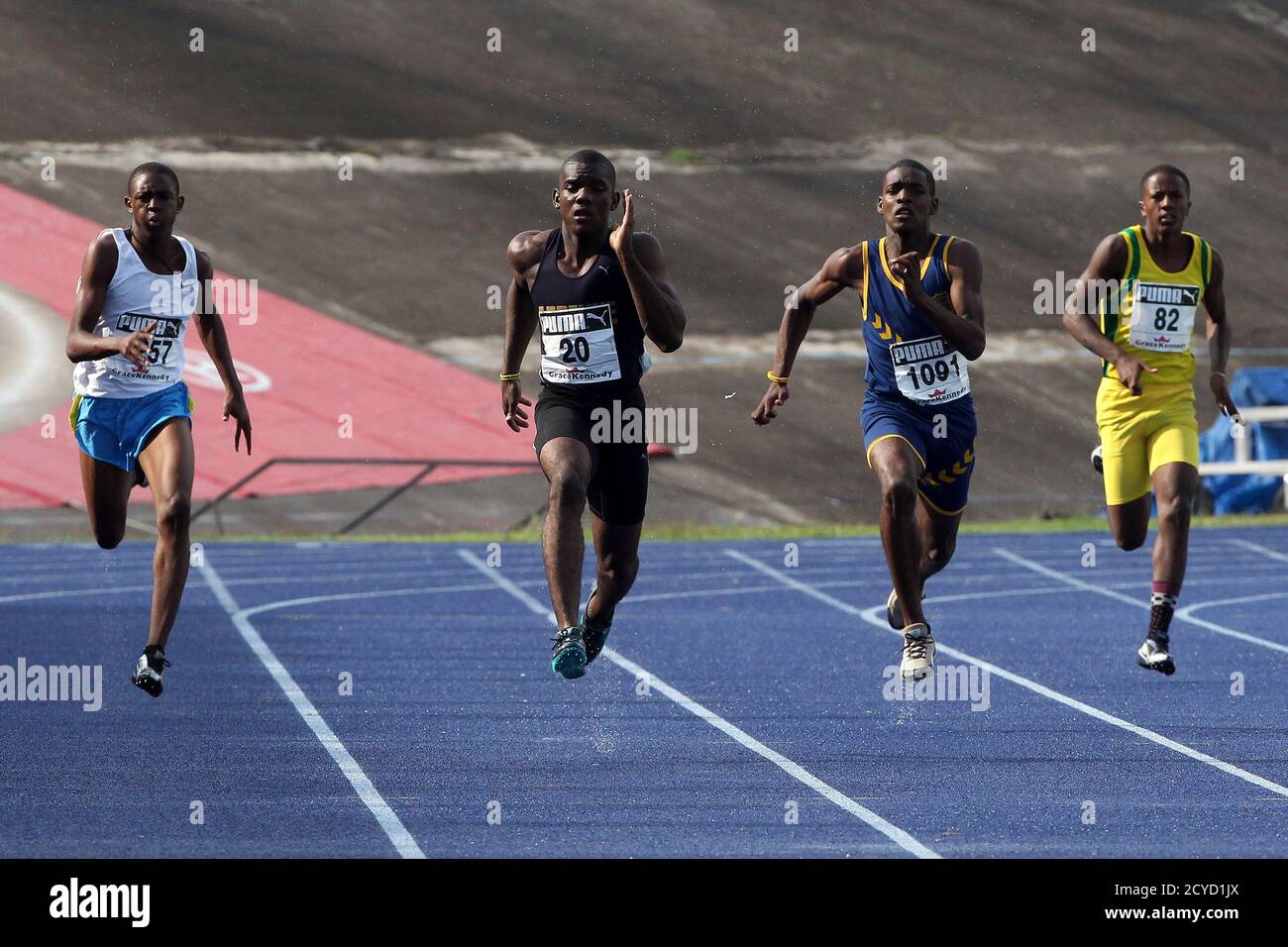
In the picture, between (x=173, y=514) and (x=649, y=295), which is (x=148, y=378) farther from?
(x=649, y=295)

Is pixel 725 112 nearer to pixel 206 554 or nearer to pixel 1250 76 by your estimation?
pixel 1250 76

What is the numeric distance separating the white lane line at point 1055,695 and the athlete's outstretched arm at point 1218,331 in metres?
1.57

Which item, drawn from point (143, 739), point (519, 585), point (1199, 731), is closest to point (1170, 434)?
point (1199, 731)

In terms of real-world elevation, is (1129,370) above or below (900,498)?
above

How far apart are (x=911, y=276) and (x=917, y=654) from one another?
5.29ft

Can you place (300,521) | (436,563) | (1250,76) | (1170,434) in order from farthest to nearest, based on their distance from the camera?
(1250,76) → (300,521) → (436,563) → (1170,434)

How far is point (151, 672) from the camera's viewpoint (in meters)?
9.09

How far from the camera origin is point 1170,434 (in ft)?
34.7

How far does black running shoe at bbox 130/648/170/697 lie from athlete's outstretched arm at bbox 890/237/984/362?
3466mm

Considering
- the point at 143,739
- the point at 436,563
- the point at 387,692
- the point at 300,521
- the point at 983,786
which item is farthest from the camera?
the point at 300,521

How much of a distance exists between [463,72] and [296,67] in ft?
10.2

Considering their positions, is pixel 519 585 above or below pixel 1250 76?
below

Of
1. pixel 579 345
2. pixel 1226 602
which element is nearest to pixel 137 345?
pixel 579 345

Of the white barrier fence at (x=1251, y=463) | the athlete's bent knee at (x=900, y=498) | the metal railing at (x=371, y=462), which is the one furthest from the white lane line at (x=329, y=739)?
the white barrier fence at (x=1251, y=463)
